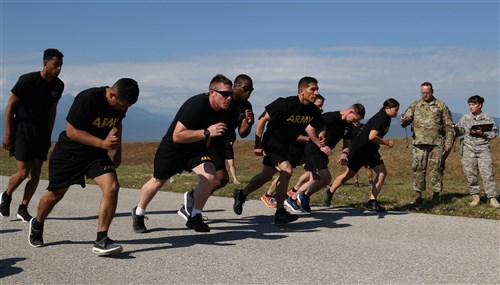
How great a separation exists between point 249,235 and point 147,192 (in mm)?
1374

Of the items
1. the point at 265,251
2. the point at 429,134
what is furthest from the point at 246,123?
the point at 429,134

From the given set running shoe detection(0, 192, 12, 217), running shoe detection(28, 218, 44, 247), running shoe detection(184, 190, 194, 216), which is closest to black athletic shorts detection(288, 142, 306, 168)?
running shoe detection(184, 190, 194, 216)

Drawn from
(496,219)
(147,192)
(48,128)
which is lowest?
(496,219)

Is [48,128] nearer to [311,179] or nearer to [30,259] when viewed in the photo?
[30,259]

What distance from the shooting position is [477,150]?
1110 cm

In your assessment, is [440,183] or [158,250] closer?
[158,250]

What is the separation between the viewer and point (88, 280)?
16.5 feet

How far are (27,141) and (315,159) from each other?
179 inches

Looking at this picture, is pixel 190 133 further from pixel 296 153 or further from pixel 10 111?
pixel 296 153

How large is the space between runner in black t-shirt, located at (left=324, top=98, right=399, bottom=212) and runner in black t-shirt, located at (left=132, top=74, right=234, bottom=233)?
3.24m

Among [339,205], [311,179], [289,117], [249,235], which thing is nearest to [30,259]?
[249,235]

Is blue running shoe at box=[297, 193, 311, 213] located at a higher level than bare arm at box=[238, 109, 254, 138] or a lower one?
lower

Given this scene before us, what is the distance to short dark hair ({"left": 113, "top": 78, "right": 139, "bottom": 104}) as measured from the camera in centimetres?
581

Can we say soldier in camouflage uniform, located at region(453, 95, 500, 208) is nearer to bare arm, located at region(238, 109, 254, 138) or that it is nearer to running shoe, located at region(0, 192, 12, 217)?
bare arm, located at region(238, 109, 254, 138)
